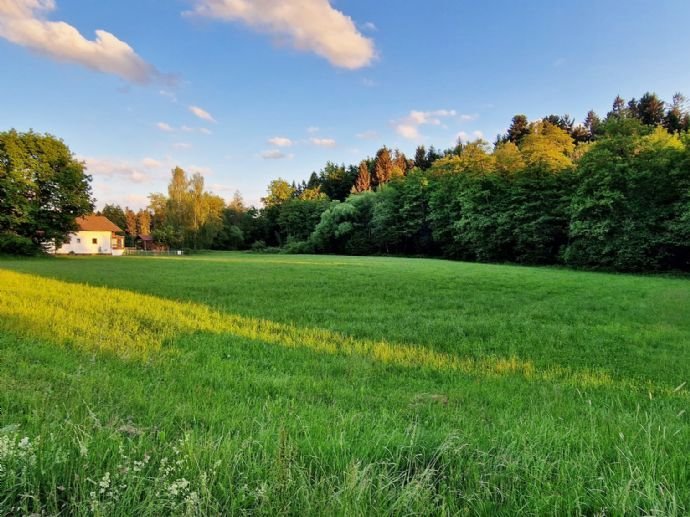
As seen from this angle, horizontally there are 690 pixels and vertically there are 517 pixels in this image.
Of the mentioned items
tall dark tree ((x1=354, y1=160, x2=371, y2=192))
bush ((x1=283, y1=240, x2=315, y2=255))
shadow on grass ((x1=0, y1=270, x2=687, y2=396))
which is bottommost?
shadow on grass ((x1=0, y1=270, x2=687, y2=396))

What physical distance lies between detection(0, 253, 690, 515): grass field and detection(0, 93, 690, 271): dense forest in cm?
2568

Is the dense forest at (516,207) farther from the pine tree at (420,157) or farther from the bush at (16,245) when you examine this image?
the bush at (16,245)

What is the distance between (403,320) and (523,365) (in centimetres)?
316

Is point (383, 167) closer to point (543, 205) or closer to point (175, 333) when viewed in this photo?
point (543, 205)

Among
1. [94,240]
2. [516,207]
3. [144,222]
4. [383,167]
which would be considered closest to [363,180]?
[383,167]

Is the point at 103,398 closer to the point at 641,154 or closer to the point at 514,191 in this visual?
the point at 641,154

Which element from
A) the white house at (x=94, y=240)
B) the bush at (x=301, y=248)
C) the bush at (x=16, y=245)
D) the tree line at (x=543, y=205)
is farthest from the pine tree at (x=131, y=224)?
the bush at (x=16, y=245)

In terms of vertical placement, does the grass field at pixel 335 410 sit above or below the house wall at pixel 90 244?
below

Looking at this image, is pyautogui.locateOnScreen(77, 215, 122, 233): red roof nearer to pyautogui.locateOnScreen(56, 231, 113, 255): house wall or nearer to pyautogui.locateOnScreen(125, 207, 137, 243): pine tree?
pyautogui.locateOnScreen(56, 231, 113, 255): house wall

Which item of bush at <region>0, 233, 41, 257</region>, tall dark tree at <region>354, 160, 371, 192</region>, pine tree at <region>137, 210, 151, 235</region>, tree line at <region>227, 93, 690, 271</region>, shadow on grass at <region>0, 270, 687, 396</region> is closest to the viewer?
shadow on grass at <region>0, 270, 687, 396</region>

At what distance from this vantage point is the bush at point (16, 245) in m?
31.5

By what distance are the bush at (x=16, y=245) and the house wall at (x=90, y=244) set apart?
24.2 metres

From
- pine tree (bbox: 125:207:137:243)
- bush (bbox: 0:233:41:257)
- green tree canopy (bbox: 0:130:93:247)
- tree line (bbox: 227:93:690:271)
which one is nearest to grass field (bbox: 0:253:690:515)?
tree line (bbox: 227:93:690:271)

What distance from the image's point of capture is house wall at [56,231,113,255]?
55.2 m
